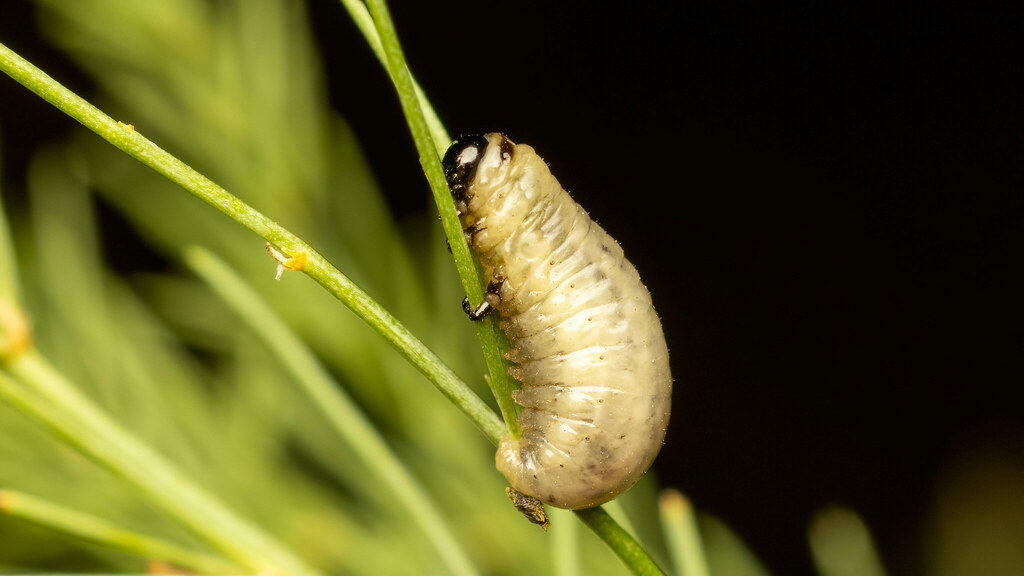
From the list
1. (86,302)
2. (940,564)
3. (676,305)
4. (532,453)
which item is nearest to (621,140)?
(676,305)

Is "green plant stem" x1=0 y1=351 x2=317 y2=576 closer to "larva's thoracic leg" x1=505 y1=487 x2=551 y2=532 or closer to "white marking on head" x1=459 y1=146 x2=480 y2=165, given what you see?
"larva's thoracic leg" x1=505 y1=487 x2=551 y2=532

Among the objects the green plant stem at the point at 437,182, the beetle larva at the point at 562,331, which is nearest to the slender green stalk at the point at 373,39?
the green plant stem at the point at 437,182

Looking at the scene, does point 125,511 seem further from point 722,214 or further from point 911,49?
point 911,49

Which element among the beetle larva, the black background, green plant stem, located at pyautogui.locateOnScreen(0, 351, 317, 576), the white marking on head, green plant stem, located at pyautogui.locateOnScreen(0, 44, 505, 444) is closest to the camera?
green plant stem, located at pyautogui.locateOnScreen(0, 44, 505, 444)

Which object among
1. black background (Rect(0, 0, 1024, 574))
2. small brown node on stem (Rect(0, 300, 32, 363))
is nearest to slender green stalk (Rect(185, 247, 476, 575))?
small brown node on stem (Rect(0, 300, 32, 363))

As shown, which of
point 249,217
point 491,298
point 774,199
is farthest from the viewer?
point 774,199

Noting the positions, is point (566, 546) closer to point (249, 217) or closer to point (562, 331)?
point (562, 331)

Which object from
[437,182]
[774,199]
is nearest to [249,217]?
[437,182]
